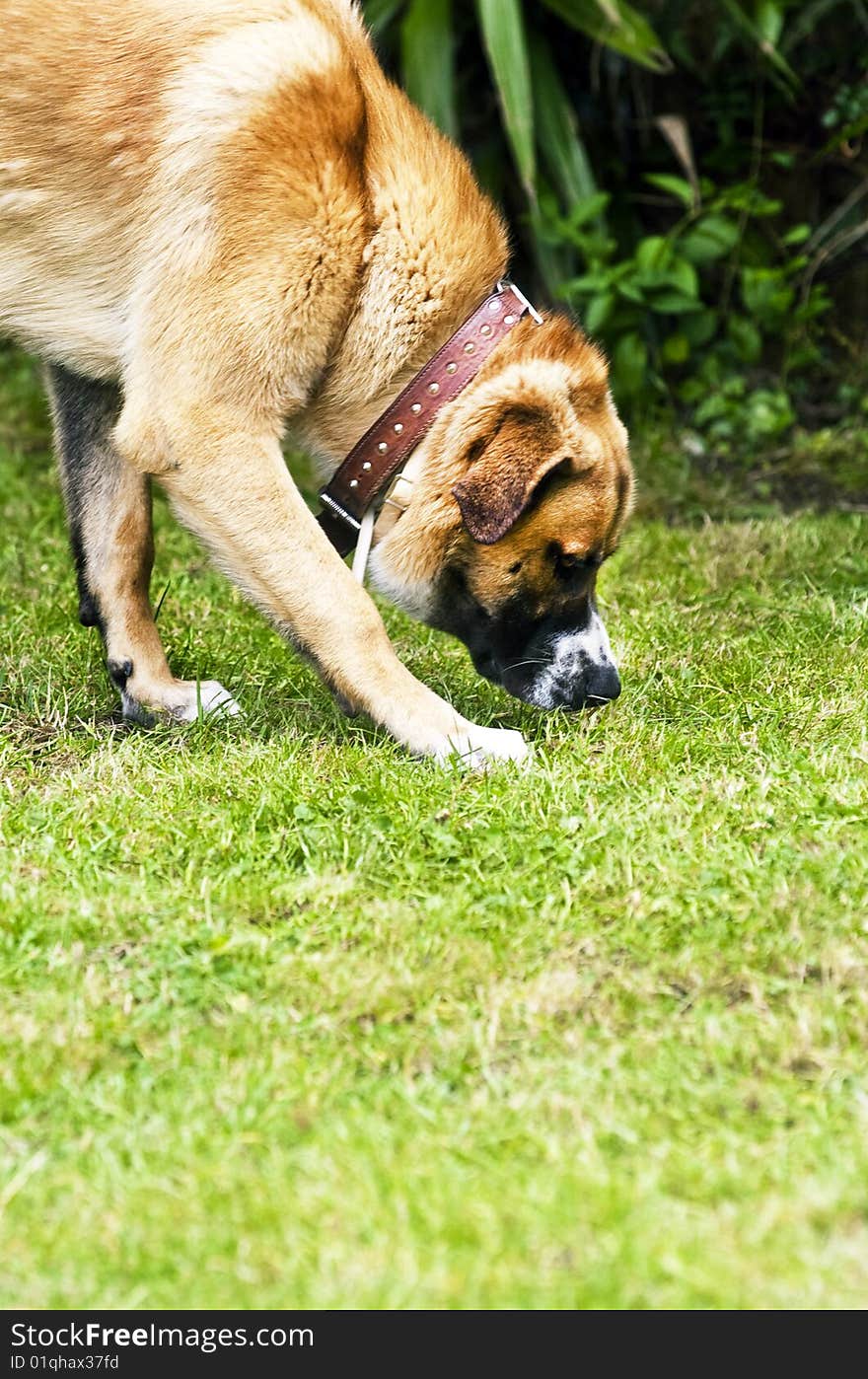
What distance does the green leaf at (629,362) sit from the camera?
592cm

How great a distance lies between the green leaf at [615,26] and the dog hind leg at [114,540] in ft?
8.76

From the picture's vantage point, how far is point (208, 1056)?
2270 mm

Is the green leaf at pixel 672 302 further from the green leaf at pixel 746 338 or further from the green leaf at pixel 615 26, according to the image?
the green leaf at pixel 615 26

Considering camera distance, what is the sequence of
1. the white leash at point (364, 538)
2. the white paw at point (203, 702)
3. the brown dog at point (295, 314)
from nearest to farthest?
the brown dog at point (295, 314), the white leash at point (364, 538), the white paw at point (203, 702)

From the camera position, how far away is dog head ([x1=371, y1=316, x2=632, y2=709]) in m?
3.23

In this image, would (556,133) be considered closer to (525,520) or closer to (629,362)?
(629,362)

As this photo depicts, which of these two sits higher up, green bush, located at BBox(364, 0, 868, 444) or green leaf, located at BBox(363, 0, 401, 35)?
green leaf, located at BBox(363, 0, 401, 35)

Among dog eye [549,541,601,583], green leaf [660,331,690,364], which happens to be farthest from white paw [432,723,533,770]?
green leaf [660,331,690,364]

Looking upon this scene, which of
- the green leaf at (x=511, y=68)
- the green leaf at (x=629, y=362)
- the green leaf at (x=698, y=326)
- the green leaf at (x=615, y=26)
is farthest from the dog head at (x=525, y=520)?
the green leaf at (x=698, y=326)

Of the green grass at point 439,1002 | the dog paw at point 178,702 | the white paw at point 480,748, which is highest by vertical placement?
the green grass at point 439,1002

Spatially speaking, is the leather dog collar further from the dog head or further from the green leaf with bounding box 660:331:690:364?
the green leaf with bounding box 660:331:690:364

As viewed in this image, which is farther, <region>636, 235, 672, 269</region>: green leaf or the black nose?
<region>636, 235, 672, 269</region>: green leaf

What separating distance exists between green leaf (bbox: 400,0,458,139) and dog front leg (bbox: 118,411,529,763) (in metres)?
3.01

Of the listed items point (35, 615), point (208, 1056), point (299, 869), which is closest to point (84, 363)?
point (35, 615)
